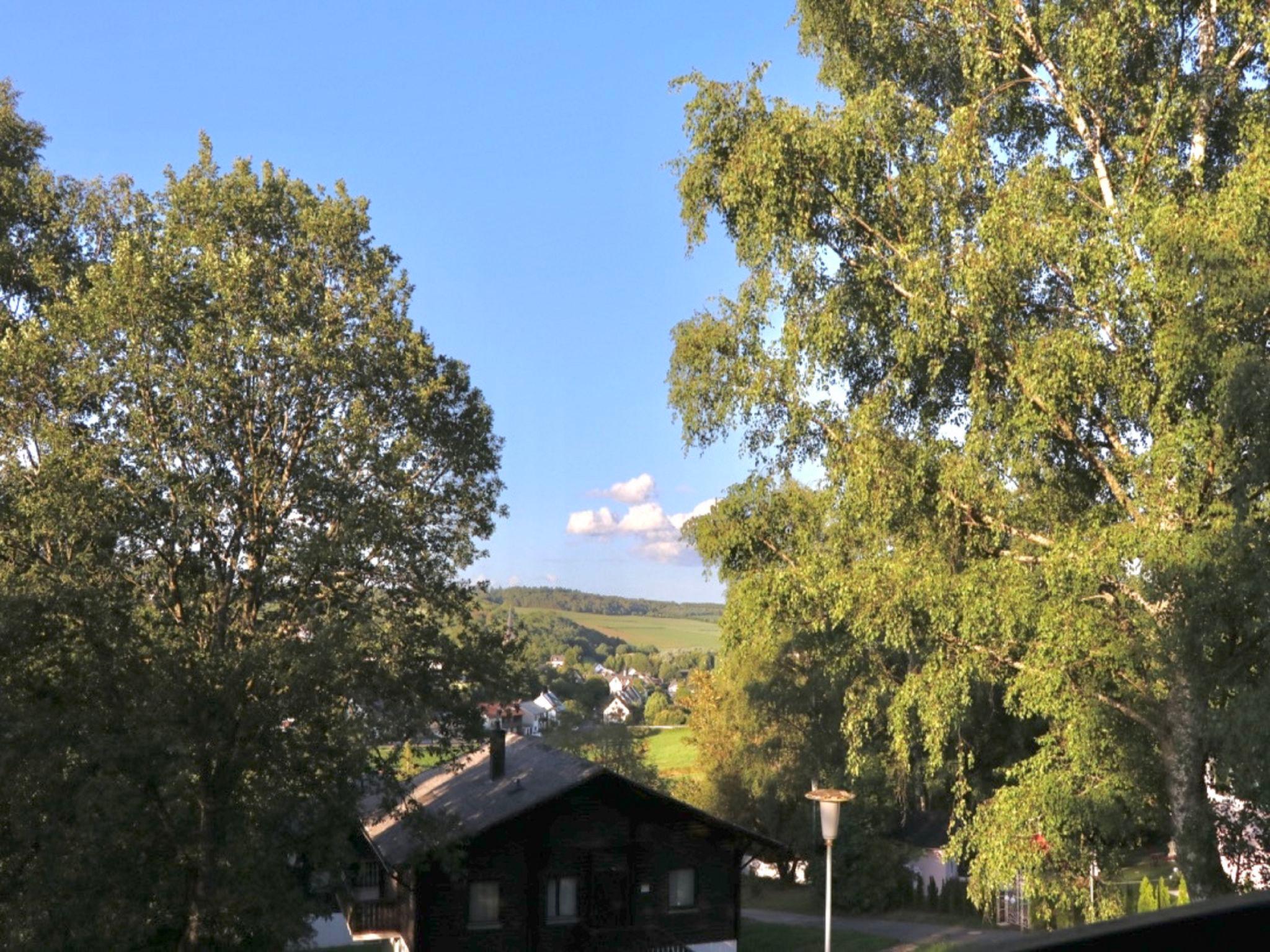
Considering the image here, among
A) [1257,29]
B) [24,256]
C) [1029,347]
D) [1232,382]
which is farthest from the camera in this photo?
[24,256]

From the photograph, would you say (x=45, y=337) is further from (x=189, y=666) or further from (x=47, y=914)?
(x=47, y=914)

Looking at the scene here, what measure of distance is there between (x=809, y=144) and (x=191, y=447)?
41.1ft

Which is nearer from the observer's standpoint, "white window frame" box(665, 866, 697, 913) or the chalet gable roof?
the chalet gable roof

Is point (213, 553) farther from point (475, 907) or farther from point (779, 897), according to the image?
point (779, 897)

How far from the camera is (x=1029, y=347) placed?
16062mm

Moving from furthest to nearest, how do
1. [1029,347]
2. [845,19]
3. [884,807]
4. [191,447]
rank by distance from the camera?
[884,807], [191,447], [845,19], [1029,347]

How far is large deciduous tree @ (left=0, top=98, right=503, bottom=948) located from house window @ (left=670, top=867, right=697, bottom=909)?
11379 millimetres

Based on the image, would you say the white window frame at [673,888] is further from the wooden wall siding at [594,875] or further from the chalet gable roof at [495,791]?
the chalet gable roof at [495,791]

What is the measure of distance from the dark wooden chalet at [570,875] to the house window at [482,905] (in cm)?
3

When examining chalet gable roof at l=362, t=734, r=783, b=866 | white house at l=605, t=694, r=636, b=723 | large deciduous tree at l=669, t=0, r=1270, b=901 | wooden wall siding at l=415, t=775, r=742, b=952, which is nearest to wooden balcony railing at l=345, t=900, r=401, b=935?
chalet gable roof at l=362, t=734, r=783, b=866

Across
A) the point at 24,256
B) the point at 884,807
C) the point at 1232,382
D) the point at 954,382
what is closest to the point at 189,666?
the point at 24,256

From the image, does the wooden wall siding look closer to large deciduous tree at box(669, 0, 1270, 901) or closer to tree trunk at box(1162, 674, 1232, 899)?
large deciduous tree at box(669, 0, 1270, 901)

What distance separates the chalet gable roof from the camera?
96.7 ft

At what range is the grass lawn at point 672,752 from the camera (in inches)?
2212
